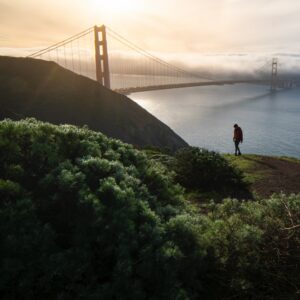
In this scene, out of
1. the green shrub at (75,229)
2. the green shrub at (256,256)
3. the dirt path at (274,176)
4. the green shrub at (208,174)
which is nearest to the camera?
the green shrub at (75,229)

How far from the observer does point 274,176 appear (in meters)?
16.3

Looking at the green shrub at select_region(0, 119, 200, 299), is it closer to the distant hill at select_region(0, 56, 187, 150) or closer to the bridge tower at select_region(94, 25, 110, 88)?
the distant hill at select_region(0, 56, 187, 150)

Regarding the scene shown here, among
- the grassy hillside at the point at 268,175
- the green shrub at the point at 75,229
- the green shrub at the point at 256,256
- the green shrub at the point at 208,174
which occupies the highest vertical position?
the green shrub at the point at 75,229

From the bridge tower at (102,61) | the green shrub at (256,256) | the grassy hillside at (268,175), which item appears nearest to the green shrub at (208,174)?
the grassy hillside at (268,175)

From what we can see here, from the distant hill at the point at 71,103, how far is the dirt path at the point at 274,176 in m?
20.9

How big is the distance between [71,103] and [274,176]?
29.3 metres

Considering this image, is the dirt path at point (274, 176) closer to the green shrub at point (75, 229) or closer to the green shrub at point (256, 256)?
the green shrub at point (256, 256)

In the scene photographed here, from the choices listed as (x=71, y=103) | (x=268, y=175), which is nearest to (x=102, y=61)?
(x=71, y=103)

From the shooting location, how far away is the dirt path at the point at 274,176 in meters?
14.2

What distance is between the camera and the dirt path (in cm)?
1421

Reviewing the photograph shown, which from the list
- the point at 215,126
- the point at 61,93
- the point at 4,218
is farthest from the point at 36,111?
the point at 215,126

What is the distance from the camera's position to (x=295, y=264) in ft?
18.9

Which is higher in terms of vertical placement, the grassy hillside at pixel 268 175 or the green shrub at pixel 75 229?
the green shrub at pixel 75 229

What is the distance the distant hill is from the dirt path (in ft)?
68.7
